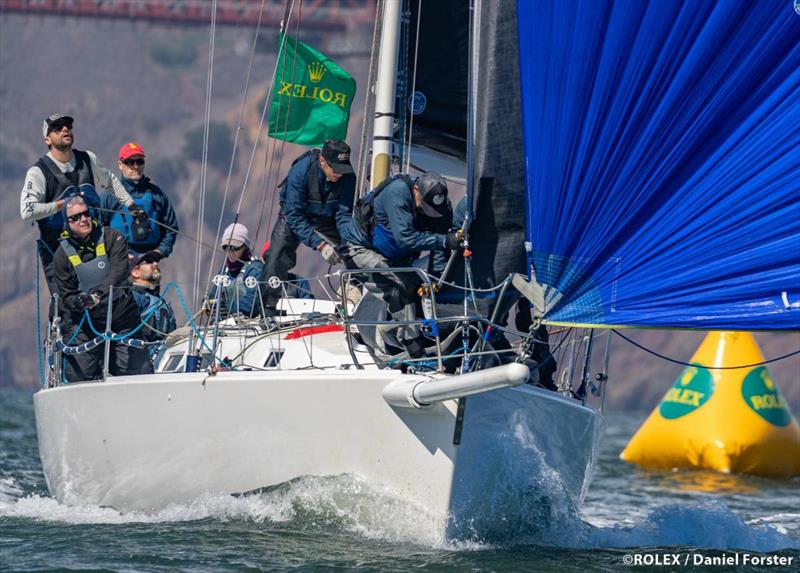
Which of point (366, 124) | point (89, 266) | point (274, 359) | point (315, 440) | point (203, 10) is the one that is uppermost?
point (203, 10)

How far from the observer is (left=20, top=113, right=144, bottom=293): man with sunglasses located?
309 inches

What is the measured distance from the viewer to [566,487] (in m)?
7.11

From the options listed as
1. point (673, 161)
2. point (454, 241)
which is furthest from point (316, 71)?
point (673, 161)

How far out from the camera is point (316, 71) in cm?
996

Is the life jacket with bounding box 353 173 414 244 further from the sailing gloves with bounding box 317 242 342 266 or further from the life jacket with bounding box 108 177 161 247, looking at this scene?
the life jacket with bounding box 108 177 161 247

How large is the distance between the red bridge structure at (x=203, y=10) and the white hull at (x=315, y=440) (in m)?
42.3

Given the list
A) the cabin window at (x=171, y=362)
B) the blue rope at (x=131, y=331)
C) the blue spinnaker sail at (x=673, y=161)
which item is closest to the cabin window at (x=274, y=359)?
the blue rope at (x=131, y=331)

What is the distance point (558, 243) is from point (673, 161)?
62 centimetres

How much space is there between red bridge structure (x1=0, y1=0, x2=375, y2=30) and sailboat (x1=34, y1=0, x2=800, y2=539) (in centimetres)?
4299

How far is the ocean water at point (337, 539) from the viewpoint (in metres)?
6.04

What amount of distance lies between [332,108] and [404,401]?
421 centimetres

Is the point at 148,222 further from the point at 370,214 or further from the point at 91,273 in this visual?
the point at 370,214

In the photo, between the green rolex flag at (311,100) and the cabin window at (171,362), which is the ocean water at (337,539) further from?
the green rolex flag at (311,100)

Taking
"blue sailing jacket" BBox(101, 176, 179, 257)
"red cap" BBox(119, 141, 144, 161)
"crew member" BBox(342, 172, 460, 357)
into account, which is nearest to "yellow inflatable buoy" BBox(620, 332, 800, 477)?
"blue sailing jacket" BBox(101, 176, 179, 257)
